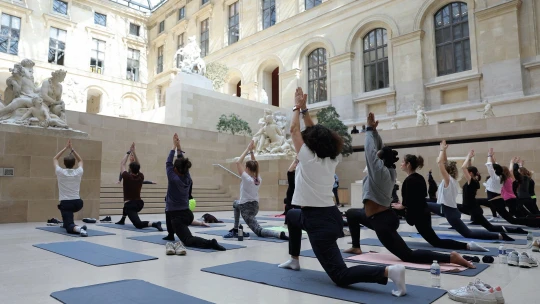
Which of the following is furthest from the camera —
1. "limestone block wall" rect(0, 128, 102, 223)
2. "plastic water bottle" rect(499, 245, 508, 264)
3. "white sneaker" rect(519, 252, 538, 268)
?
"limestone block wall" rect(0, 128, 102, 223)

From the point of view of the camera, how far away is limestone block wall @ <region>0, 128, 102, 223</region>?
8.80 m

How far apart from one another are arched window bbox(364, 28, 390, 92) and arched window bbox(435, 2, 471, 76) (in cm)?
353

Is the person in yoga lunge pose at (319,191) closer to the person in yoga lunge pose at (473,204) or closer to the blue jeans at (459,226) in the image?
the blue jeans at (459,226)

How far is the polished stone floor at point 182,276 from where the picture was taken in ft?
9.79

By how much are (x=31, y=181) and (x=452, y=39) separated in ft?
76.4

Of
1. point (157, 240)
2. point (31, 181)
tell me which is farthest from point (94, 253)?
point (31, 181)

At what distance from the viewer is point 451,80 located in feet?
72.6

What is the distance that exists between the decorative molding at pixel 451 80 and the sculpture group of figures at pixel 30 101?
20278 millimetres

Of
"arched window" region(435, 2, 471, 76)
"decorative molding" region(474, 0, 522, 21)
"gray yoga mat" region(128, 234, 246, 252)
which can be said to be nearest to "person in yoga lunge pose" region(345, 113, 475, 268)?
"gray yoga mat" region(128, 234, 246, 252)

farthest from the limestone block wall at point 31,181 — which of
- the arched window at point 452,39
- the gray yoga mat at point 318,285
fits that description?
the arched window at point 452,39

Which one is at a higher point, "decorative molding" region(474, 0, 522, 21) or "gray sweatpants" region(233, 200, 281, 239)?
"decorative molding" region(474, 0, 522, 21)

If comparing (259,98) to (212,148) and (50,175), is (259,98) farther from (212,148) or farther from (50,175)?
(50,175)

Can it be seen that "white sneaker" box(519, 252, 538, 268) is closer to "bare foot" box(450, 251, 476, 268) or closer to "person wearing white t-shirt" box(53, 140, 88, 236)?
"bare foot" box(450, 251, 476, 268)

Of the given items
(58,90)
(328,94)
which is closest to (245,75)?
(328,94)
